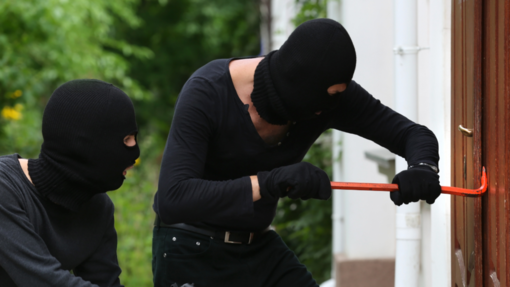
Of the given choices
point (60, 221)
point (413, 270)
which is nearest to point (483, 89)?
point (413, 270)

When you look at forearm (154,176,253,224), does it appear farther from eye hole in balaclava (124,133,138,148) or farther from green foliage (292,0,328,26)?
green foliage (292,0,328,26)

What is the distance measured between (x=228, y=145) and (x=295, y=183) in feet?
1.34

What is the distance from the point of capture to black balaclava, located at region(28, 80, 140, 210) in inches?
77.4

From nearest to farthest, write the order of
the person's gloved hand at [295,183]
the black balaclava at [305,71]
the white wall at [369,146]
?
1. the person's gloved hand at [295,183]
2. the black balaclava at [305,71]
3. the white wall at [369,146]

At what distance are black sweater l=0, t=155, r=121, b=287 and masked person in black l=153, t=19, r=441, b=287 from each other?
0.66 ft

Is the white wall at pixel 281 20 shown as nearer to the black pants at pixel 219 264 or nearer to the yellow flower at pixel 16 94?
the yellow flower at pixel 16 94

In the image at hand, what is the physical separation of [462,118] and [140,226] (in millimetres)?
5181

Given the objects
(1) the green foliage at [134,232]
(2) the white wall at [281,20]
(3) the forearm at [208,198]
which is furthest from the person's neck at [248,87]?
(2) the white wall at [281,20]

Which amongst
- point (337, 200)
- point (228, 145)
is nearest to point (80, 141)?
point (228, 145)

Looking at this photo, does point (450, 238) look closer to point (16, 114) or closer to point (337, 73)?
point (337, 73)

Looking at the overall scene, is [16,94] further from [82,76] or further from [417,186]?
[417,186]

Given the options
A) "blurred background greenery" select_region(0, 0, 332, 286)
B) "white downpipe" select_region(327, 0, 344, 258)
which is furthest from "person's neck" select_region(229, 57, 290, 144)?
"blurred background greenery" select_region(0, 0, 332, 286)

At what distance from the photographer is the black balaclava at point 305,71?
193cm

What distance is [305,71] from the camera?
1948 millimetres
